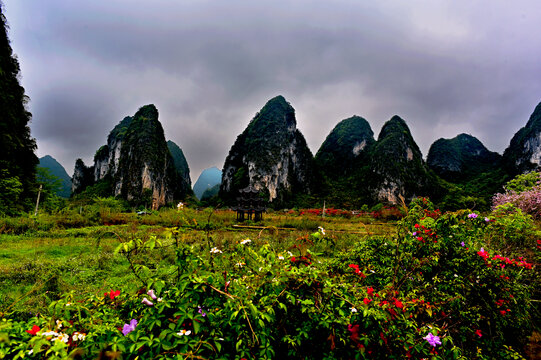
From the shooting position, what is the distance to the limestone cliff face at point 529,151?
46688 millimetres

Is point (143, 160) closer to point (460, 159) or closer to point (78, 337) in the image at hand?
point (78, 337)

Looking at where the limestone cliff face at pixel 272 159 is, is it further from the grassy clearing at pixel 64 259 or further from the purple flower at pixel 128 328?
the purple flower at pixel 128 328

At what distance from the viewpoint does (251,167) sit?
53656mm

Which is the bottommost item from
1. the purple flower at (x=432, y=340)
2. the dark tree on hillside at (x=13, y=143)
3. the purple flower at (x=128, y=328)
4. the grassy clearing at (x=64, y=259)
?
the grassy clearing at (x=64, y=259)

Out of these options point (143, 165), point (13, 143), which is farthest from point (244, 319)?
point (143, 165)

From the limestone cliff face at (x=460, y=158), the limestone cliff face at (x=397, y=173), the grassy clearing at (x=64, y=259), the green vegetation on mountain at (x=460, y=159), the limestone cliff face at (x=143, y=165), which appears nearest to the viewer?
the grassy clearing at (x=64, y=259)

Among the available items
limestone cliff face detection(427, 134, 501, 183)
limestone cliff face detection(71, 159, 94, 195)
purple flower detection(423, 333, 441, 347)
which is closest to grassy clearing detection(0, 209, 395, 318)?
purple flower detection(423, 333, 441, 347)

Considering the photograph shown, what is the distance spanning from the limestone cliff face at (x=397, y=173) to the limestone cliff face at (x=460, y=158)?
19213mm

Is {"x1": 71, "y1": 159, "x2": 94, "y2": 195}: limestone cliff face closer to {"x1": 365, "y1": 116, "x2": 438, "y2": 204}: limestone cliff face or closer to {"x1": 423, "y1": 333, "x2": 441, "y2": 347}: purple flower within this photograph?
{"x1": 365, "y1": 116, "x2": 438, "y2": 204}: limestone cliff face

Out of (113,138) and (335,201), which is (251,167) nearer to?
(335,201)

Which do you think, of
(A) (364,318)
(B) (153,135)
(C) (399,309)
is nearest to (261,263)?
(A) (364,318)

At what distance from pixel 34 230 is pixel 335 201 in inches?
2001

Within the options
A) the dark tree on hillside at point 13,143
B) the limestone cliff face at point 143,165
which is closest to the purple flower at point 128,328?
the dark tree on hillside at point 13,143

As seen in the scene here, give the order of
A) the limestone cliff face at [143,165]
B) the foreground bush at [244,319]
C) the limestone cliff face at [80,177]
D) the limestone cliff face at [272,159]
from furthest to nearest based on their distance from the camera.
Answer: the limestone cliff face at [80,177] → the limestone cliff face at [272,159] → the limestone cliff face at [143,165] → the foreground bush at [244,319]
